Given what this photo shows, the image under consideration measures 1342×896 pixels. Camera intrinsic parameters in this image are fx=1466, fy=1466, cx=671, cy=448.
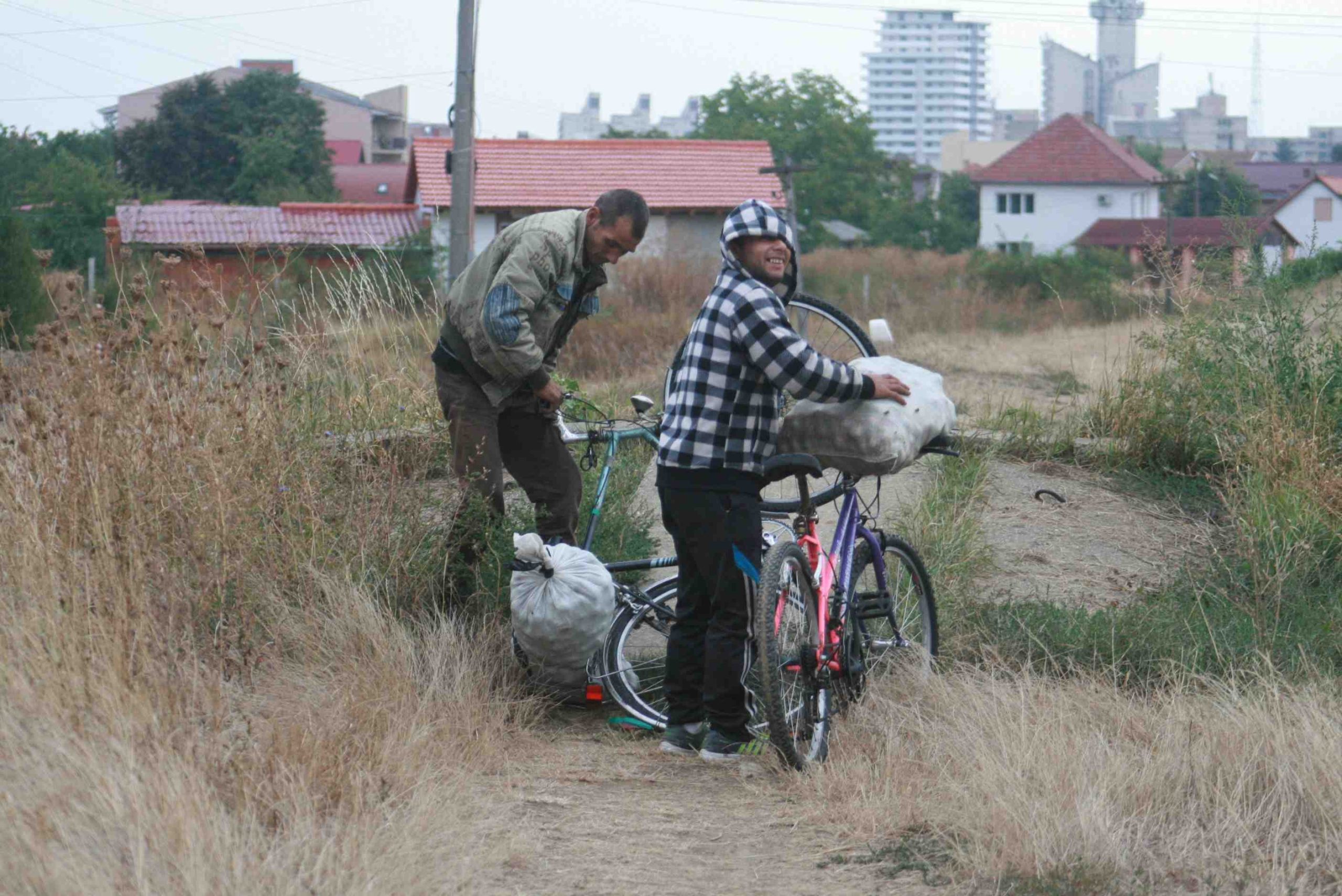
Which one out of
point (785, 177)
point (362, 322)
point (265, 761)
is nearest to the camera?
point (265, 761)

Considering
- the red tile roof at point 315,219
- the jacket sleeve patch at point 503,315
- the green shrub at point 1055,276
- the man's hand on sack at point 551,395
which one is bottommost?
the man's hand on sack at point 551,395

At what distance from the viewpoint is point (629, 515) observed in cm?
685

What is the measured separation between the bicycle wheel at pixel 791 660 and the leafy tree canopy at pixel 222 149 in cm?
5289

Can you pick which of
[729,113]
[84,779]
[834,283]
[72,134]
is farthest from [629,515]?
[729,113]

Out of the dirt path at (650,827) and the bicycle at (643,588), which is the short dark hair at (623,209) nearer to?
the bicycle at (643,588)

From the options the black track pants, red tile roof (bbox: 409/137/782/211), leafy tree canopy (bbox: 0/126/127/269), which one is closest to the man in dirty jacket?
the black track pants

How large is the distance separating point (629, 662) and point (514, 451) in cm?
96

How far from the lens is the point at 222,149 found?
59.1m

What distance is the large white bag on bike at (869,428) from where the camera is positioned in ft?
15.9

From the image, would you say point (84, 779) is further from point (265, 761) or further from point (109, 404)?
point (109, 404)

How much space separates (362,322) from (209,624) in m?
3.42

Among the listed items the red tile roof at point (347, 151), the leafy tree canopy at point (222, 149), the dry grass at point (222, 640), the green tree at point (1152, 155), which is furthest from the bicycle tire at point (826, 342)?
the green tree at point (1152, 155)

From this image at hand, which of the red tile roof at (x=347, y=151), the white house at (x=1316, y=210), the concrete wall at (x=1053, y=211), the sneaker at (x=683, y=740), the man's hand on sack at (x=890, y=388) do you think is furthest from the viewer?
the red tile roof at (x=347, y=151)

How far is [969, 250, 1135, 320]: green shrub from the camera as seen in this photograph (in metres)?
33.2
